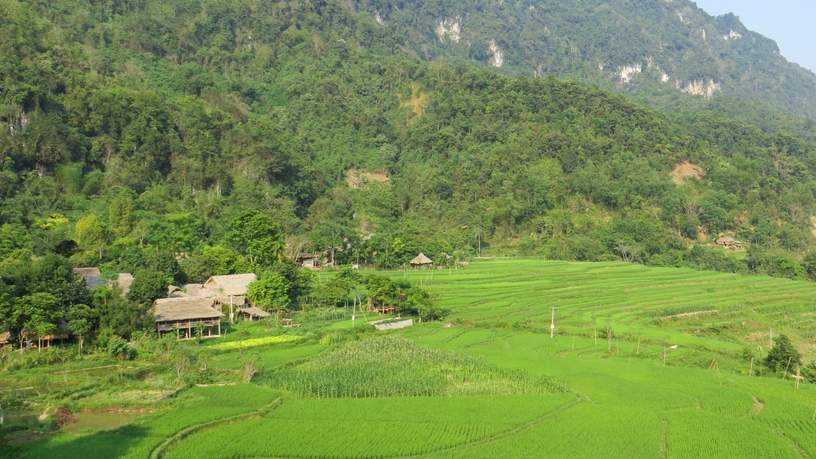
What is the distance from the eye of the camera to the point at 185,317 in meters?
32.4

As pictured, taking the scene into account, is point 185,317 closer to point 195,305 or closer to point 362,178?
point 195,305

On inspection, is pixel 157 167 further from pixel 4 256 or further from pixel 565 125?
pixel 565 125

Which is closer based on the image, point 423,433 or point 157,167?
point 423,433

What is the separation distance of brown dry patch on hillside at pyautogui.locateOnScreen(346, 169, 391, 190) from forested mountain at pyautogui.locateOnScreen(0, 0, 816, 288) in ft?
1.16

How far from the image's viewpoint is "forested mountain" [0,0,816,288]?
54.7 metres

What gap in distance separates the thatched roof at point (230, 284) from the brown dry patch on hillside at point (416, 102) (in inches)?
2637

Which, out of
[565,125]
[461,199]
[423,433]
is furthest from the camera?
[565,125]

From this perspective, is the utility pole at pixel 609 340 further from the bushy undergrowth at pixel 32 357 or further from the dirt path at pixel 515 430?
the bushy undergrowth at pixel 32 357

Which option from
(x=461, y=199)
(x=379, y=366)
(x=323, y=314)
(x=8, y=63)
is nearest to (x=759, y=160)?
(x=461, y=199)

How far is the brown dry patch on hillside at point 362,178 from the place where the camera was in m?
90.6

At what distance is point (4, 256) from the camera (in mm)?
39656

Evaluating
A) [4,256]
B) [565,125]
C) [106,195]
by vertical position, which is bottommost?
[4,256]

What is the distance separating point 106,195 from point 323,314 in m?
27.5

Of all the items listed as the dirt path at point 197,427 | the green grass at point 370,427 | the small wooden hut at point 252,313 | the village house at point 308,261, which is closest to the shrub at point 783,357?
the green grass at point 370,427
